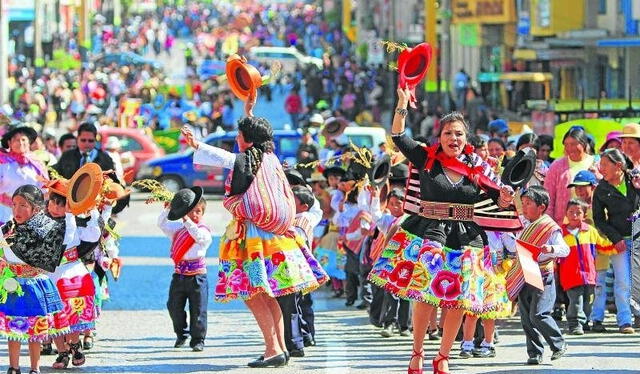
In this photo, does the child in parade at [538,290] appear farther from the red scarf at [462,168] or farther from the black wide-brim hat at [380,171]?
the red scarf at [462,168]

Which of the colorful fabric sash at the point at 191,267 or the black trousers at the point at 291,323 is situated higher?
the colorful fabric sash at the point at 191,267

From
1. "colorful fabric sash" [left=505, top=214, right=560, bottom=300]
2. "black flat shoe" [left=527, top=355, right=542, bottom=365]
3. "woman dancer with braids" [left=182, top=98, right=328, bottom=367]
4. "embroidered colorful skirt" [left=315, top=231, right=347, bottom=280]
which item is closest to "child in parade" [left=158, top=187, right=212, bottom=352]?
"woman dancer with braids" [left=182, top=98, right=328, bottom=367]

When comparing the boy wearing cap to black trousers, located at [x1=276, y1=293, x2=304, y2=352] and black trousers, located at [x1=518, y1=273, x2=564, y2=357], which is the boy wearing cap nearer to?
black trousers, located at [x1=518, y1=273, x2=564, y2=357]

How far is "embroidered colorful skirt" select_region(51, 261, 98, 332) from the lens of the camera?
12445 millimetres

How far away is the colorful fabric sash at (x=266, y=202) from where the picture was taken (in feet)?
41.1

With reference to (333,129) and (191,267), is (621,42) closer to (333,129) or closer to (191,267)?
(333,129)

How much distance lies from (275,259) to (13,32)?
203 feet

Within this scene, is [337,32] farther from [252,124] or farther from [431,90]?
[252,124]

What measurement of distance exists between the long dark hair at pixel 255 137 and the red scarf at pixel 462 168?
4.44 ft

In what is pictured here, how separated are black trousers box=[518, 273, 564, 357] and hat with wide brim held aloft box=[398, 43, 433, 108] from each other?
211cm

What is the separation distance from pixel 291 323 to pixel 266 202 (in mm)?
1420

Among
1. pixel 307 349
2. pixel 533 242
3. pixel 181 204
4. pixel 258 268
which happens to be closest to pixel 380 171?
pixel 533 242

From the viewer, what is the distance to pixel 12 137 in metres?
15.3

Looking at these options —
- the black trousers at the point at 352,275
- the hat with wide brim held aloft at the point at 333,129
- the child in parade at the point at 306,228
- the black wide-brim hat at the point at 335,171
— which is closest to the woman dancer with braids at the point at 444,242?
the child in parade at the point at 306,228
